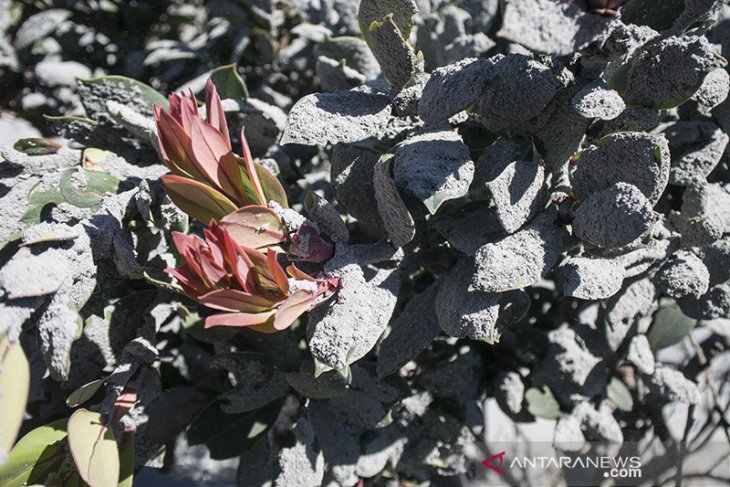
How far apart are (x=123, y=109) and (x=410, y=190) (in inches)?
13.8

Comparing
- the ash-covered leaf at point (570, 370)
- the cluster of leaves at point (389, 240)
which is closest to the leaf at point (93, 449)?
the cluster of leaves at point (389, 240)

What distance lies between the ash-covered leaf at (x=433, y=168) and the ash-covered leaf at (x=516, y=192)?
28 mm

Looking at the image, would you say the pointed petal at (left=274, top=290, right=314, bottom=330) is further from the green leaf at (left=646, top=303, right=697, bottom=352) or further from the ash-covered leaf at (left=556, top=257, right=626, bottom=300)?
the green leaf at (left=646, top=303, right=697, bottom=352)

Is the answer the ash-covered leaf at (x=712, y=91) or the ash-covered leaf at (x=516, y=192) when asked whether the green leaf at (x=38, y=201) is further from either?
the ash-covered leaf at (x=712, y=91)

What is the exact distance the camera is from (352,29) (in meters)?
0.99

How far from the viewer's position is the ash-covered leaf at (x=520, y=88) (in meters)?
0.56

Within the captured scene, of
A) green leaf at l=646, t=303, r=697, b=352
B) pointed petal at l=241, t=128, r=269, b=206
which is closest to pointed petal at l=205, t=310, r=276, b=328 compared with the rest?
pointed petal at l=241, t=128, r=269, b=206

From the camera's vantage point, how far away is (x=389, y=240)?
652mm

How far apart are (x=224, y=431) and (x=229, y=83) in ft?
1.45

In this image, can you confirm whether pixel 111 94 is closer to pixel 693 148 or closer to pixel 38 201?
pixel 38 201

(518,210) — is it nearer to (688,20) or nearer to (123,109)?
(688,20)

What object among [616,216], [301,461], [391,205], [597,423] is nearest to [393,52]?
[391,205]

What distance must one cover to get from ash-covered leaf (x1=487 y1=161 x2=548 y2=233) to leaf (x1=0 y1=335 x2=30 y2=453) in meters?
0.42

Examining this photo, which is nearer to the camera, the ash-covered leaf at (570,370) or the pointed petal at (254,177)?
the pointed petal at (254,177)
